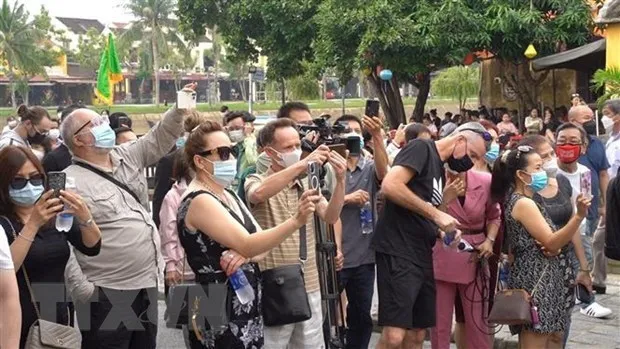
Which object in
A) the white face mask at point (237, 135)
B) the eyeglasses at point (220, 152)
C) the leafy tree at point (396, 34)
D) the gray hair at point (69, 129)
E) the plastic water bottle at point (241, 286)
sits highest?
the leafy tree at point (396, 34)

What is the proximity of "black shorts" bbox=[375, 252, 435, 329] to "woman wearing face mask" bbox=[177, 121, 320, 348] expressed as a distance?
1.31 metres

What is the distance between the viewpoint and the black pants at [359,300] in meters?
6.68

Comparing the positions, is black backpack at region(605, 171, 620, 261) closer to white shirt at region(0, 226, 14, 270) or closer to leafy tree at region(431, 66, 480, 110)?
white shirt at region(0, 226, 14, 270)

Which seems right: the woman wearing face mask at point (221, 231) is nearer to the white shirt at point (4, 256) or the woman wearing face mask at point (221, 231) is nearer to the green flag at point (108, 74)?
the white shirt at point (4, 256)

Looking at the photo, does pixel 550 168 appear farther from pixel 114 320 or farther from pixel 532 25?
pixel 532 25

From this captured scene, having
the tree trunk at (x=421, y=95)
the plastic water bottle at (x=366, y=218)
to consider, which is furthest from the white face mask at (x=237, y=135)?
the tree trunk at (x=421, y=95)

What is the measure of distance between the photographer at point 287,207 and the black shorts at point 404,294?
1.90 ft

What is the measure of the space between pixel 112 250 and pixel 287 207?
3.34 ft

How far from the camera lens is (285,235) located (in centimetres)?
411

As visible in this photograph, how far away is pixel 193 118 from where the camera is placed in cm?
614

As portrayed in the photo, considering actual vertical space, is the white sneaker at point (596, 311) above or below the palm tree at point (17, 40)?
below

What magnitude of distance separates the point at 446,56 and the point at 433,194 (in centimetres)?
1456

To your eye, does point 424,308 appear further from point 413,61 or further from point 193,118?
point 413,61

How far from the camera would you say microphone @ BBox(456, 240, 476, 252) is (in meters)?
5.93
